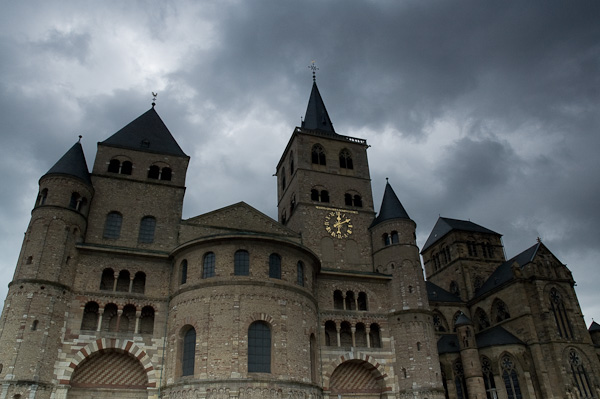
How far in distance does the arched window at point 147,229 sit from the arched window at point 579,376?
113ft

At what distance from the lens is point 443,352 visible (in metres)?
38.2

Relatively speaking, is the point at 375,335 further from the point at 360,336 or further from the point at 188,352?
the point at 188,352

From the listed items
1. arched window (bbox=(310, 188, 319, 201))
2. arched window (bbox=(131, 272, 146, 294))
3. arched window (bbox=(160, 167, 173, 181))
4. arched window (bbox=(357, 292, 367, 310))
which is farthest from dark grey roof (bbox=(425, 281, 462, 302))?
arched window (bbox=(131, 272, 146, 294))

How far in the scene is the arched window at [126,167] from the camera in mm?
33469

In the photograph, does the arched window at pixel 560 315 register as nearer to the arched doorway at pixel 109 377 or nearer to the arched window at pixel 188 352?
the arched window at pixel 188 352

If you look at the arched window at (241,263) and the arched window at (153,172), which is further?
the arched window at (153,172)

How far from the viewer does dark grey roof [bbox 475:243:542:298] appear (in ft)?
142

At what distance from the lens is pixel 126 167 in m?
33.7

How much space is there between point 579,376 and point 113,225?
37692 mm

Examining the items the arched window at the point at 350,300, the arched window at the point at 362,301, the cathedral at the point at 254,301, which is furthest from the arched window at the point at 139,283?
the arched window at the point at 362,301

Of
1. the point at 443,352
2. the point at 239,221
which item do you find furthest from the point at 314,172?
the point at 443,352

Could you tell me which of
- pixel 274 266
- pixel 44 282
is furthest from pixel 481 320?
pixel 44 282

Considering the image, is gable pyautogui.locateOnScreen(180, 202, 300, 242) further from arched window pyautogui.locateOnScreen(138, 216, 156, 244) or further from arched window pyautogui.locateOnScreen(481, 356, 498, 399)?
arched window pyautogui.locateOnScreen(481, 356, 498, 399)

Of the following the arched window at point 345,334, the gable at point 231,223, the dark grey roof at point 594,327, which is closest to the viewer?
the arched window at point 345,334
